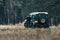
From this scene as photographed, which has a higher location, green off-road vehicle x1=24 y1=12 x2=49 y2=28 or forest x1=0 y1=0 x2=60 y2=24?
green off-road vehicle x1=24 y1=12 x2=49 y2=28

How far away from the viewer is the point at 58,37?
7.44 m

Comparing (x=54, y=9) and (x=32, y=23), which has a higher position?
(x=32, y=23)

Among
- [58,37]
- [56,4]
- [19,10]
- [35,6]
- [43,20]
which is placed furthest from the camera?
[19,10]

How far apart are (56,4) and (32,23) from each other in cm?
3319

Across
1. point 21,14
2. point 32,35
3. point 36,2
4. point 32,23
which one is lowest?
point 21,14

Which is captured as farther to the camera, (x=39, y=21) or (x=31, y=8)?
(x=31, y=8)

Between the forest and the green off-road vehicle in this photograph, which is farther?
the forest

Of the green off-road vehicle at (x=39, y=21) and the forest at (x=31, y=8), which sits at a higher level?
the green off-road vehicle at (x=39, y=21)

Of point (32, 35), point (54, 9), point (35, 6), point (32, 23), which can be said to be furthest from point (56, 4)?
point (32, 35)

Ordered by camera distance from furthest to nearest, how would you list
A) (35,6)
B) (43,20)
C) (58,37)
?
(35,6), (43,20), (58,37)

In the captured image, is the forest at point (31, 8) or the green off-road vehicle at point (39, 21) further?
the forest at point (31, 8)

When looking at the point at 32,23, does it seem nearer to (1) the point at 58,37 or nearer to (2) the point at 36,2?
(1) the point at 58,37

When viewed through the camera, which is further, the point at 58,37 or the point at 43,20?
the point at 43,20

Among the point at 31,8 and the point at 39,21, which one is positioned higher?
the point at 39,21
